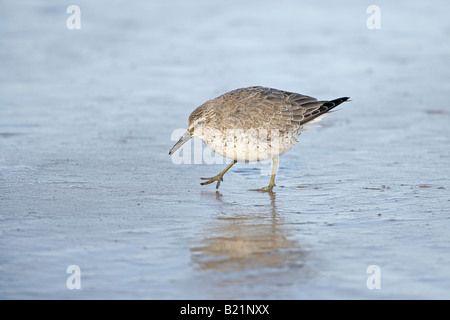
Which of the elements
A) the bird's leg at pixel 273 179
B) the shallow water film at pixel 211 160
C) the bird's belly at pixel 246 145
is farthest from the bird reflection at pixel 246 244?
the bird's belly at pixel 246 145

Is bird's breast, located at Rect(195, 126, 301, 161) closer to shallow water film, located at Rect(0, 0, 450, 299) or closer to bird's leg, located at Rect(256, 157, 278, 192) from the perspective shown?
bird's leg, located at Rect(256, 157, 278, 192)

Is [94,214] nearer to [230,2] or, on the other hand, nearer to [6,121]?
[6,121]

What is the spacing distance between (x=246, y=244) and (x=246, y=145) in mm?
2097

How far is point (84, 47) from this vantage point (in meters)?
14.6

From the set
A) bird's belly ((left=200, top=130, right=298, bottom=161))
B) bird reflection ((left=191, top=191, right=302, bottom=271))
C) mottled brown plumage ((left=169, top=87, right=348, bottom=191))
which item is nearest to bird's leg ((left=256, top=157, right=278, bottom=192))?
mottled brown plumage ((left=169, top=87, right=348, bottom=191))

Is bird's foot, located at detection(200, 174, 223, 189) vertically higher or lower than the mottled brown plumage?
lower

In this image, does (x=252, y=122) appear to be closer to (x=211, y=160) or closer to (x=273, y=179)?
(x=273, y=179)

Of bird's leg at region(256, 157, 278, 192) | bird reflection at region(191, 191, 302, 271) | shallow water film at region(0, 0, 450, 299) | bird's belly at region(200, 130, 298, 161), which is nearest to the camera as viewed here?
shallow water film at region(0, 0, 450, 299)

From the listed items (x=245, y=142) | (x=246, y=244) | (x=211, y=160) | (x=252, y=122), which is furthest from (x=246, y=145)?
(x=246, y=244)

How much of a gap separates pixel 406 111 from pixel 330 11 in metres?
7.39

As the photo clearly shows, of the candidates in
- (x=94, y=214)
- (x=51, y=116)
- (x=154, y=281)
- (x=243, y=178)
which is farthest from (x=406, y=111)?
(x=154, y=281)

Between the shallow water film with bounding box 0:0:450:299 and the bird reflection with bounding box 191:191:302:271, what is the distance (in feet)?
0.06

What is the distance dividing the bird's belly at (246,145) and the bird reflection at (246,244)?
1.00m

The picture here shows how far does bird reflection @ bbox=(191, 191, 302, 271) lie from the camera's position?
5.22 m
